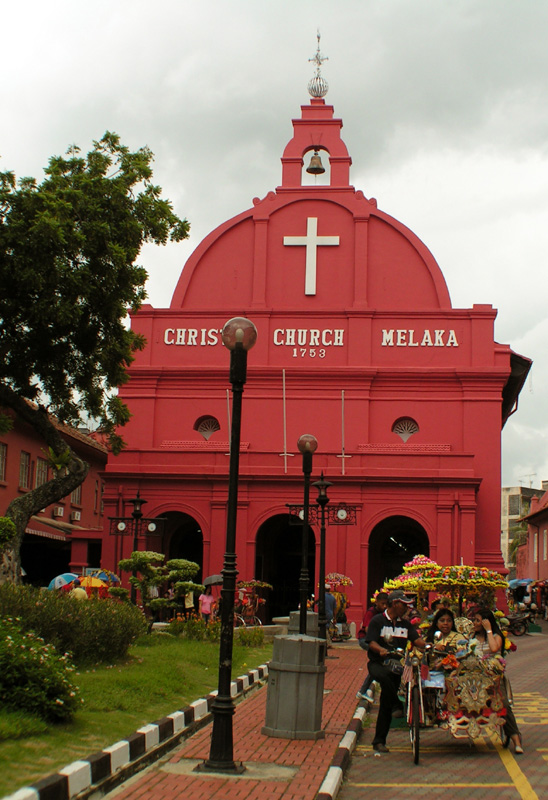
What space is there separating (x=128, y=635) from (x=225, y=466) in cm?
1594

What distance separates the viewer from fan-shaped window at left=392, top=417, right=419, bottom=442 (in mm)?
31703

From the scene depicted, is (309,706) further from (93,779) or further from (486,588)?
(486,588)

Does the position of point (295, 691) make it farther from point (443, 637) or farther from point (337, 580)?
point (337, 580)

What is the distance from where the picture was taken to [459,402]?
104 feet

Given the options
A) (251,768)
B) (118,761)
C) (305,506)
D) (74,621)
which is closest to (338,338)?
(305,506)

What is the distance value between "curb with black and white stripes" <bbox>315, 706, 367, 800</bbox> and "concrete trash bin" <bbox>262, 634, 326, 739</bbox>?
407 mm

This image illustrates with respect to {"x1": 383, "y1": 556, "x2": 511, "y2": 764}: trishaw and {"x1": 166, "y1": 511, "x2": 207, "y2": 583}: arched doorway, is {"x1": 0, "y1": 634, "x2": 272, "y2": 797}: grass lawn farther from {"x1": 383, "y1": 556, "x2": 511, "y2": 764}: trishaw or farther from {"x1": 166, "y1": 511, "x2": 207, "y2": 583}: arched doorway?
{"x1": 166, "y1": 511, "x2": 207, "y2": 583}: arched doorway

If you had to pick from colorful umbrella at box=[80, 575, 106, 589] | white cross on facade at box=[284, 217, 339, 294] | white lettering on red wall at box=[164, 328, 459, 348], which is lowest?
colorful umbrella at box=[80, 575, 106, 589]

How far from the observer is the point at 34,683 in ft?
29.6

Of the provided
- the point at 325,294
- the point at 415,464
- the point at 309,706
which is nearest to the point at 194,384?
the point at 325,294

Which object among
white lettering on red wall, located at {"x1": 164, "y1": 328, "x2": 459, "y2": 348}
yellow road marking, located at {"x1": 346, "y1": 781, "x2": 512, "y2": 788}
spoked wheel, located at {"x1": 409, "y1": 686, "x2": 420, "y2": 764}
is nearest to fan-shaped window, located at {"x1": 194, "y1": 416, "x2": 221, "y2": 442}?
white lettering on red wall, located at {"x1": 164, "y1": 328, "x2": 459, "y2": 348}

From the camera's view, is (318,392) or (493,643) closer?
(493,643)

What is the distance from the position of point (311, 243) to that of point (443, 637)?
77.4 feet

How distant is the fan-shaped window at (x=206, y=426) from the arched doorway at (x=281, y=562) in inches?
A: 148
